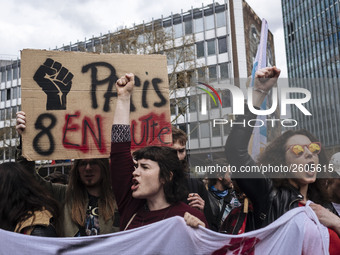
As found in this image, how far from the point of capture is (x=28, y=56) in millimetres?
2994

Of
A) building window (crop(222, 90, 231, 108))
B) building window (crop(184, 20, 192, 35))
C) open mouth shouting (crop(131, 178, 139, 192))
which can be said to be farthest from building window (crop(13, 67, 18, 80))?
open mouth shouting (crop(131, 178, 139, 192))

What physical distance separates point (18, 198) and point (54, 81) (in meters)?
1.04

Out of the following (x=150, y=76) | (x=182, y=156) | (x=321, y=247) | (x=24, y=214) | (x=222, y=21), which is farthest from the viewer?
(x=222, y=21)

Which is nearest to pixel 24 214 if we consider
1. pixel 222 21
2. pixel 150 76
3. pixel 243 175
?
pixel 243 175

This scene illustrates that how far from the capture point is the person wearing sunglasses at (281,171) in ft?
7.16

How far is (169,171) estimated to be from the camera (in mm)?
2613

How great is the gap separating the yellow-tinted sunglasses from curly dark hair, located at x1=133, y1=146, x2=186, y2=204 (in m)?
0.73

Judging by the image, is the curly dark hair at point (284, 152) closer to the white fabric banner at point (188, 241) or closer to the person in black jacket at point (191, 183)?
the white fabric banner at point (188, 241)

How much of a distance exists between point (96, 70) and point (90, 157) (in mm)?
675

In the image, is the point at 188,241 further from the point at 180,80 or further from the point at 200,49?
the point at 200,49

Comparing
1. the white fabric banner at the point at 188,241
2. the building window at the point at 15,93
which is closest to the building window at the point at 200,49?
the building window at the point at 15,93

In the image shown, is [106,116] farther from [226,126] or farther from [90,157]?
[226,126]

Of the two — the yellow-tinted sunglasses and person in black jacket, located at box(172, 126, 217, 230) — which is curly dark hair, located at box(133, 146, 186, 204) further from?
the yellow-tinted sunglasses

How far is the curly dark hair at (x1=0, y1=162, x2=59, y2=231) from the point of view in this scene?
88.6 inches
